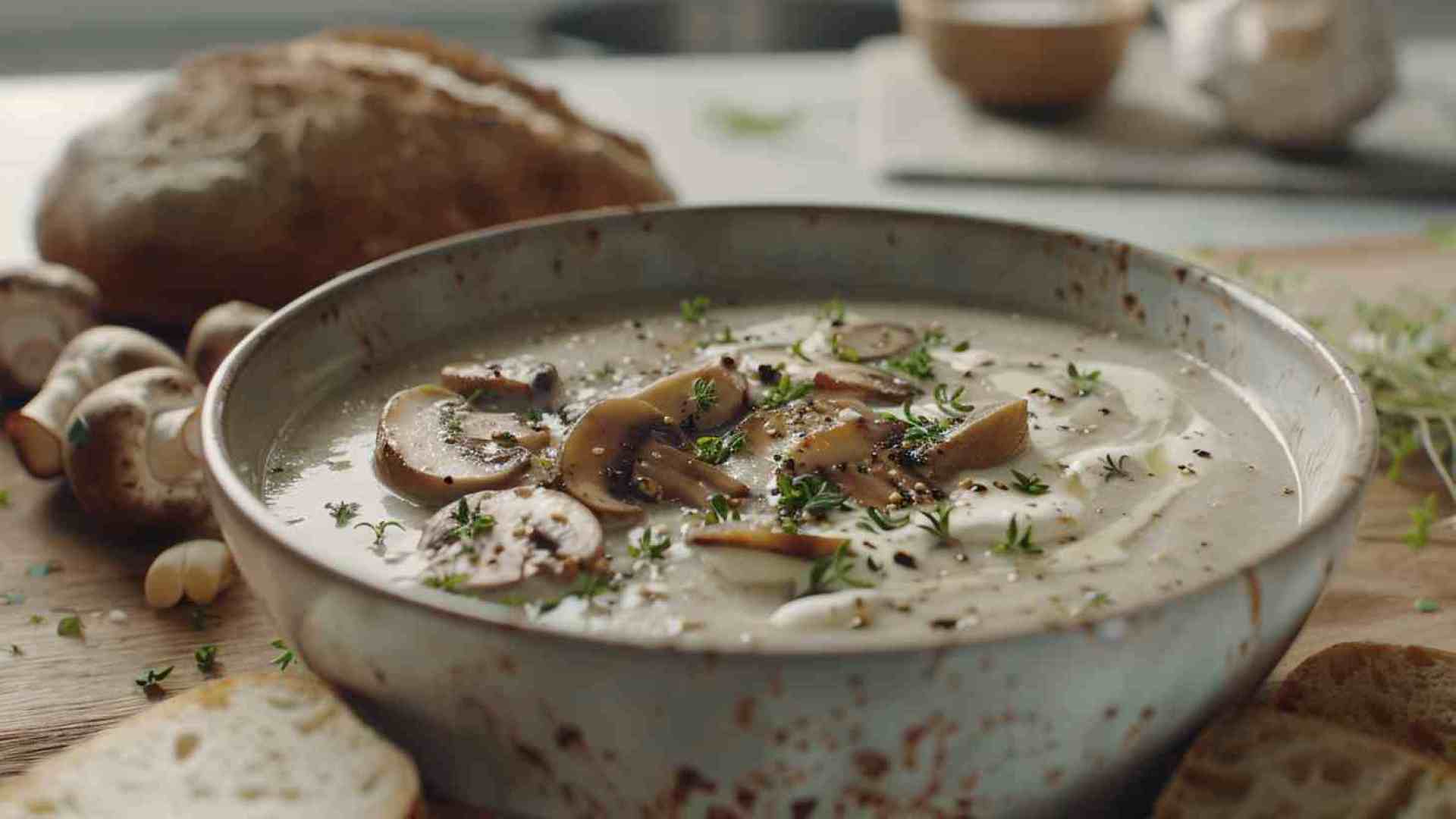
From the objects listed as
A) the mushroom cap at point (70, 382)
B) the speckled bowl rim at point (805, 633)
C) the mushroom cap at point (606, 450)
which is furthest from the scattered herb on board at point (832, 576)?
the mushroom cap at point (70, 382)

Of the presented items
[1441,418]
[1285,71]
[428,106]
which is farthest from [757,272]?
[1285,71]

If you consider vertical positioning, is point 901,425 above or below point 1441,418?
above

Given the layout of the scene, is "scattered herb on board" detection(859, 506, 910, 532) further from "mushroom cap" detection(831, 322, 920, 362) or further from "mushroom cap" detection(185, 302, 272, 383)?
"mushroom cap" detection(185, 302, 272, 383)

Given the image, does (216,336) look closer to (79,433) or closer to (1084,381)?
(79,433)

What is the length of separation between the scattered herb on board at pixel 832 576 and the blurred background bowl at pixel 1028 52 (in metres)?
3.83

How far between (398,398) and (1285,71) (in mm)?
3792

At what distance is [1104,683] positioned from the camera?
173 centimetres

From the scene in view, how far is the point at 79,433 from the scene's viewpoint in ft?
9.34

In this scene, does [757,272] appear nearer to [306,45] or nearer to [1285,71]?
[306,45]

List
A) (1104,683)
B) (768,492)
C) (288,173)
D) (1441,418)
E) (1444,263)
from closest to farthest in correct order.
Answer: (1104,683)
(768,492)
(1441,418)
(288,173)
(1444,263)

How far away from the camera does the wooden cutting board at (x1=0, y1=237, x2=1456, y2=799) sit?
7.82 ft

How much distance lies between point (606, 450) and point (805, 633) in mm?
590

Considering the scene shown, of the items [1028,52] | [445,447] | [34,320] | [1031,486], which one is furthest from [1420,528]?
[1028,52]

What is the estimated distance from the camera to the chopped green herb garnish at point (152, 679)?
7.92 ft
